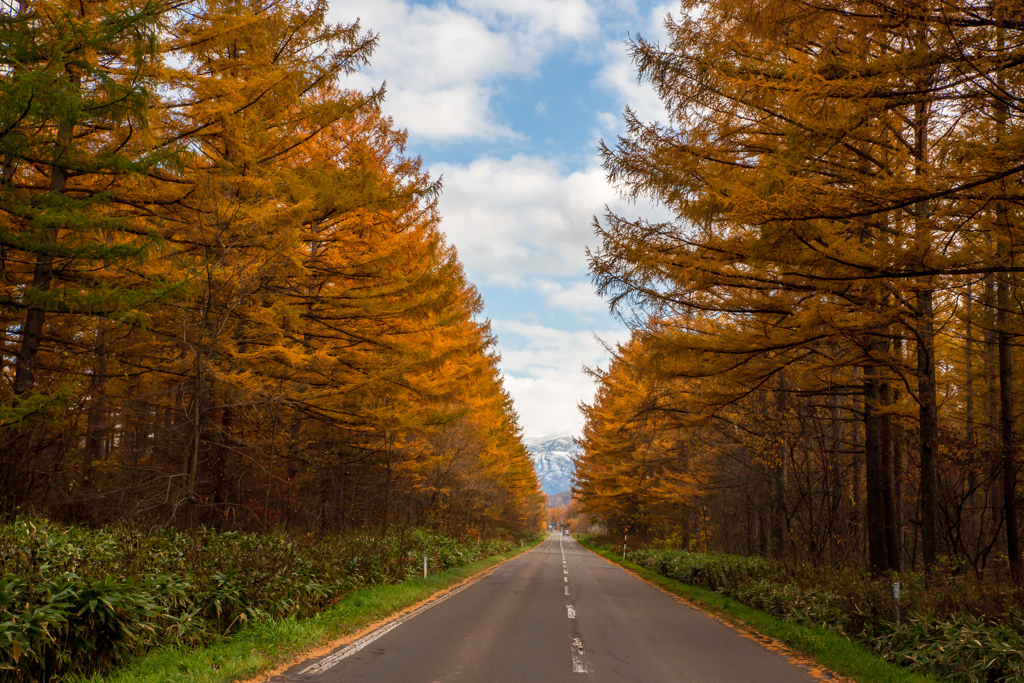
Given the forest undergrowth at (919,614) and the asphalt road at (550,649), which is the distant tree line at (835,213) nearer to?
the forest undergrowth at (919,614)

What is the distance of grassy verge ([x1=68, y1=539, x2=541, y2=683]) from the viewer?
5.53 m

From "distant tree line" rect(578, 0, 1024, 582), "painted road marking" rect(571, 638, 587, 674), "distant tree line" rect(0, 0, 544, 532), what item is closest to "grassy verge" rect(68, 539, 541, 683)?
"distant tree line" rect(0, 0, 544, 532)

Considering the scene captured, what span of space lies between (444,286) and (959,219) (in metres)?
10.2

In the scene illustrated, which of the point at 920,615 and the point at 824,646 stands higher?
the point at 920,615

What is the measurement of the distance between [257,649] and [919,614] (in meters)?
8.38

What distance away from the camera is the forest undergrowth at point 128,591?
4961mm

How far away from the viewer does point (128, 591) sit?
19.9 ft

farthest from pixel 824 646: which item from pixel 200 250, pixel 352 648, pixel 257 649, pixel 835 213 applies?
pixel 200 250

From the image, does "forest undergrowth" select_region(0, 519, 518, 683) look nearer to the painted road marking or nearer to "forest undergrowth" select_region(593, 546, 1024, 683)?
the painted road marking

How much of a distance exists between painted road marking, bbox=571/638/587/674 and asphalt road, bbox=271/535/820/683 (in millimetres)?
12

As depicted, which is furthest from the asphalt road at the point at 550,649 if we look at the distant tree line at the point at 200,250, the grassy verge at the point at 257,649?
the distant tree line at the point at 200,250

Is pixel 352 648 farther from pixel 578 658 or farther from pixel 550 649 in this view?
pixel 578 658

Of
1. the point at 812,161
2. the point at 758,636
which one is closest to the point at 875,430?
the point at 758,636

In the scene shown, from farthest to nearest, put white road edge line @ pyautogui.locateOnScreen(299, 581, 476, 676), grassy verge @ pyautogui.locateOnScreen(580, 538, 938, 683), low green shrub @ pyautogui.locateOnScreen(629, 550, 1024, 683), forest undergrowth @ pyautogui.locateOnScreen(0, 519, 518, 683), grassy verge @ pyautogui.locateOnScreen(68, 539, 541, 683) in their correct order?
grassy verge @ pyautogui.locateOnScreen(580, 538, 938, 683), low green shrub @ pyautogui.locateOnScreen(629, 550, 1024, 683), white road edge line @ pyautogui.locateOnScreen(299, 581, 476, 676), grassy verge @ pyautogui.locateOnScreen(68, 539, 541, 683), forest undergrowth @ pyautogui.locateOnScreen(0, 519, 518, 683)
